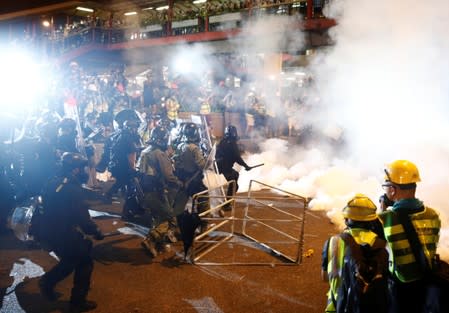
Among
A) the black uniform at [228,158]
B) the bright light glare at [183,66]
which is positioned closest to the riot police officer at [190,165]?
the black uniform at [228,158]

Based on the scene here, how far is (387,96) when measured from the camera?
8859 mm

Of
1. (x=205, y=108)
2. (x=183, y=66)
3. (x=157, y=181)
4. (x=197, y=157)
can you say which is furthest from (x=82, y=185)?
(x=183, y=66)

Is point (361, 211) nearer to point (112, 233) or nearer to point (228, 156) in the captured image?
point (112, 233)

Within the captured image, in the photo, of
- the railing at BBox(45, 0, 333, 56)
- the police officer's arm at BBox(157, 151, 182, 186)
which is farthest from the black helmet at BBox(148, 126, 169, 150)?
the railing at BBox(45, 0, 333, 56)

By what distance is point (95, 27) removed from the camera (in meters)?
20.0

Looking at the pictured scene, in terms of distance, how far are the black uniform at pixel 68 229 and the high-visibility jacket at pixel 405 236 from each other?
Answer: 283 centimetres

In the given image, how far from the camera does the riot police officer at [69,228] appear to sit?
3820 mm

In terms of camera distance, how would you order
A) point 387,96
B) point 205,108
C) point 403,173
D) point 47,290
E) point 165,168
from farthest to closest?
point 205,108, point 387,96, point 165,168, point 47,290, point 403,173

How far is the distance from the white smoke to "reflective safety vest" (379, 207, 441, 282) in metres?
3.63

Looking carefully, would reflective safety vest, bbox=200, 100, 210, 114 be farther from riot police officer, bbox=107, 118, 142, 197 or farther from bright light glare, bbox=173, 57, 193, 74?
riot police officer, bbox=107, 118, 142, 197

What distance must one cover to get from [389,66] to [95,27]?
53.2 ft

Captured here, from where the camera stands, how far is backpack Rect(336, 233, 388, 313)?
2.42m

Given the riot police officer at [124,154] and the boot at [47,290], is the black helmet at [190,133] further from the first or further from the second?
the boot at [47,290]

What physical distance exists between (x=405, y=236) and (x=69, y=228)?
9.96 ft
